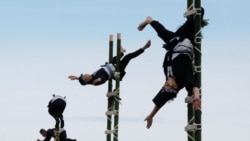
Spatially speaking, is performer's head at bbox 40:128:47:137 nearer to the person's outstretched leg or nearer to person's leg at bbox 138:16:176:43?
the person's outstretched leg

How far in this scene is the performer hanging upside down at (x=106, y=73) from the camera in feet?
43.7

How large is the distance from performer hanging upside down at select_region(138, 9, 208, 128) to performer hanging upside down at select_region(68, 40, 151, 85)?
5098 millimetres

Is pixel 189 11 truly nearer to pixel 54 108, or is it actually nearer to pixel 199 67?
pixel 199 67

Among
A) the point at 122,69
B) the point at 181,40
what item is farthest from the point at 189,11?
the point at 122,69

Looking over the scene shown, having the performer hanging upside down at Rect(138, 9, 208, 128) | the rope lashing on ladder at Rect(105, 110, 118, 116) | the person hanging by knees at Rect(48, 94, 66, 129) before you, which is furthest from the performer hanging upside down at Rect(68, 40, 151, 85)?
the performer hanging upside down at Rect(138, 9, 208, 128)

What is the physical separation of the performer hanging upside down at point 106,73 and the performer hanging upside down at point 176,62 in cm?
510

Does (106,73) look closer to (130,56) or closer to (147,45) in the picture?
(130,56)

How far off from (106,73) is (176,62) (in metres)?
6.84

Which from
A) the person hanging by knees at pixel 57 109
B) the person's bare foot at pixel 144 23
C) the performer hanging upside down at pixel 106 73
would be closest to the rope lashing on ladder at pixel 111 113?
the performer hanging upside down at pixel 106 73

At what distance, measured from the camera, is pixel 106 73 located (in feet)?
46.8

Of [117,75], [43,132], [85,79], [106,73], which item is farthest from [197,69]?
[117,75]

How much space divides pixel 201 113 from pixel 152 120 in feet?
2.10

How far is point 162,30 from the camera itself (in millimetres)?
7891

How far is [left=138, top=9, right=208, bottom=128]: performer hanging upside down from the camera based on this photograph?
738 cm
